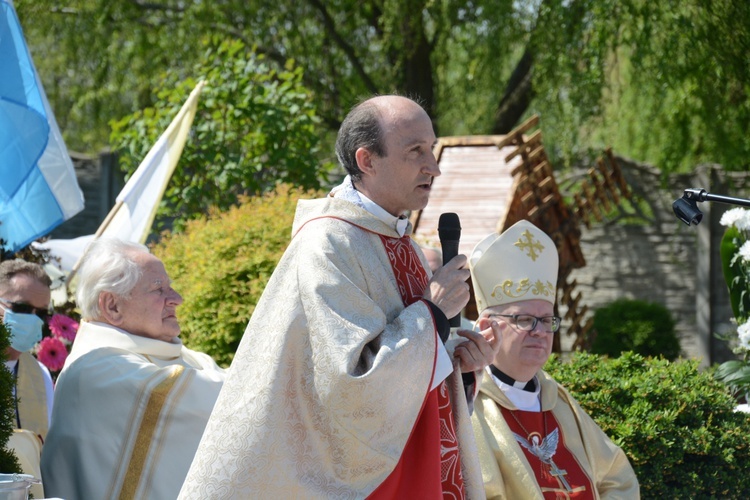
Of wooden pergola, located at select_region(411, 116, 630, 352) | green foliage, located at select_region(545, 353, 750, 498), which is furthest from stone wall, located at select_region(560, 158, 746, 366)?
green foliage, located at select_region(545, 353, 750, 498)

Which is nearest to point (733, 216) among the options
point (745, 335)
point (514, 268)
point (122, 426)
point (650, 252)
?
point (745, 335)

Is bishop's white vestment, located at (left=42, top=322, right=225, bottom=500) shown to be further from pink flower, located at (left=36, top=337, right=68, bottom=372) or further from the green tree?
the green tree

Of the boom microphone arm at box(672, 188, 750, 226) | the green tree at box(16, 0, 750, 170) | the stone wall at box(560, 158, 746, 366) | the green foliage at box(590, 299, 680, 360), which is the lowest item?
the green foliage at box(590, 299, 680, 360)

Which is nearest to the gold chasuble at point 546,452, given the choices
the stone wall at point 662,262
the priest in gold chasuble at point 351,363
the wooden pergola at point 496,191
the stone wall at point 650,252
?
the priest in gold chasuble at point 351,363

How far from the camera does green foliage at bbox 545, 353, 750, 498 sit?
5059mm

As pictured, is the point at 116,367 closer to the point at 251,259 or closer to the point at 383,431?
the point at 383,431

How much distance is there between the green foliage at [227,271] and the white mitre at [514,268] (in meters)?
2.21

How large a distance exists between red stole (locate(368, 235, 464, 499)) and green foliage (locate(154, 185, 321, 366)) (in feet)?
10.3

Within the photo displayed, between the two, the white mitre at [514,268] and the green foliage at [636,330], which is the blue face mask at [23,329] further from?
the green foliage at [636,330]

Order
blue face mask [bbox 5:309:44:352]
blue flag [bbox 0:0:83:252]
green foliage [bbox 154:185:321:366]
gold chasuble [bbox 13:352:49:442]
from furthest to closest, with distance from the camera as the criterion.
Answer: green foliage [bbox 154:185:321:366], blue flag [bbox 0:0:83:252], blue face mask [bbox 5:309:44:352], gold chasuble [bbox 13:352:49:442]

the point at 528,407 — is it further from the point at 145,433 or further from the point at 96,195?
the point at 96,195

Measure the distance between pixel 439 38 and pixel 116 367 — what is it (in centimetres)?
923

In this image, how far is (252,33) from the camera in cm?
1289

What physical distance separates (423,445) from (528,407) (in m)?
1.35
